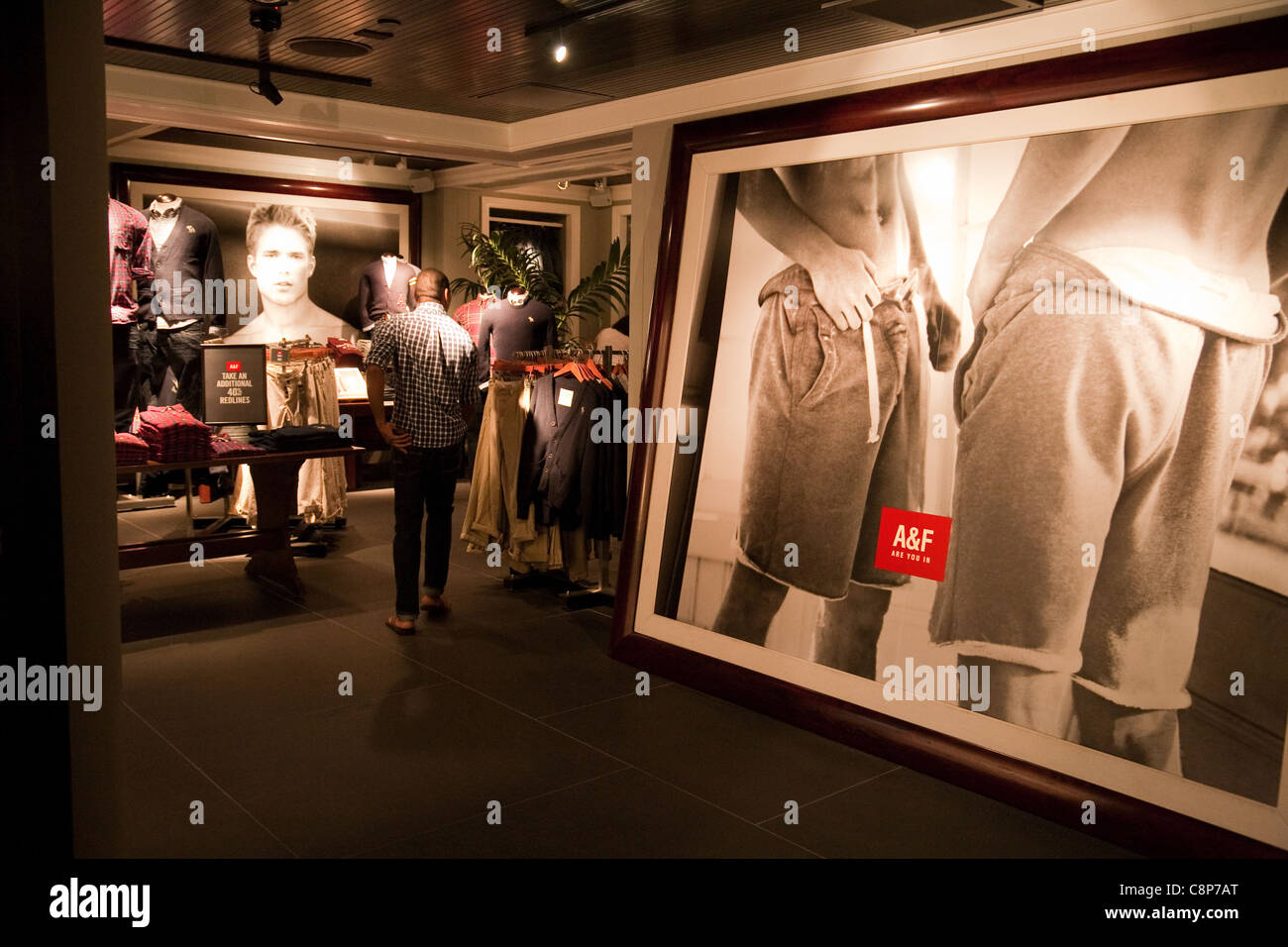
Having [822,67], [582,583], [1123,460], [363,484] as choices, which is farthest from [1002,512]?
[363,484]

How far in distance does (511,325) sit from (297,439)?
1880 mm

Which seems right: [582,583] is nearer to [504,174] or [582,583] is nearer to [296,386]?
[296,386]

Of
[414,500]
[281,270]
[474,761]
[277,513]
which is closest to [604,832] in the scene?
[474,761]

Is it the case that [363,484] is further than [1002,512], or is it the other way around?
[363,484]

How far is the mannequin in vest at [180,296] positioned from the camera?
7742 millimetres

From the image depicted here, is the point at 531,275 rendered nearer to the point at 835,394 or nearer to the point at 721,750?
the point at 835,394

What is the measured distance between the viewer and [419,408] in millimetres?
5113

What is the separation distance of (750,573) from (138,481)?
21.0 ft

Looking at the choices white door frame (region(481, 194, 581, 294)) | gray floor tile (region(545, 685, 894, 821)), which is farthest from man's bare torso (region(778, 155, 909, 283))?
white door frame (region(481, 194, 581, 294))

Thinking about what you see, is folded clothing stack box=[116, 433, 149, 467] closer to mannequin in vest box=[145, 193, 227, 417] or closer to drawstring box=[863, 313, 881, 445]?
mannequin in vest box=[145, 193, 227, 417]

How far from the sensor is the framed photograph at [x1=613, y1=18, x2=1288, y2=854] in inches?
123

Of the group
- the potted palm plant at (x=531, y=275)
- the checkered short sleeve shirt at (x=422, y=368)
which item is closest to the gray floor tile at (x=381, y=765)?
the checkered short sleeve shirt at (x=422, y=368)

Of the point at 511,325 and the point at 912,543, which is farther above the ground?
the point at 511,325

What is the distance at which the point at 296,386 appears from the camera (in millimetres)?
7473
